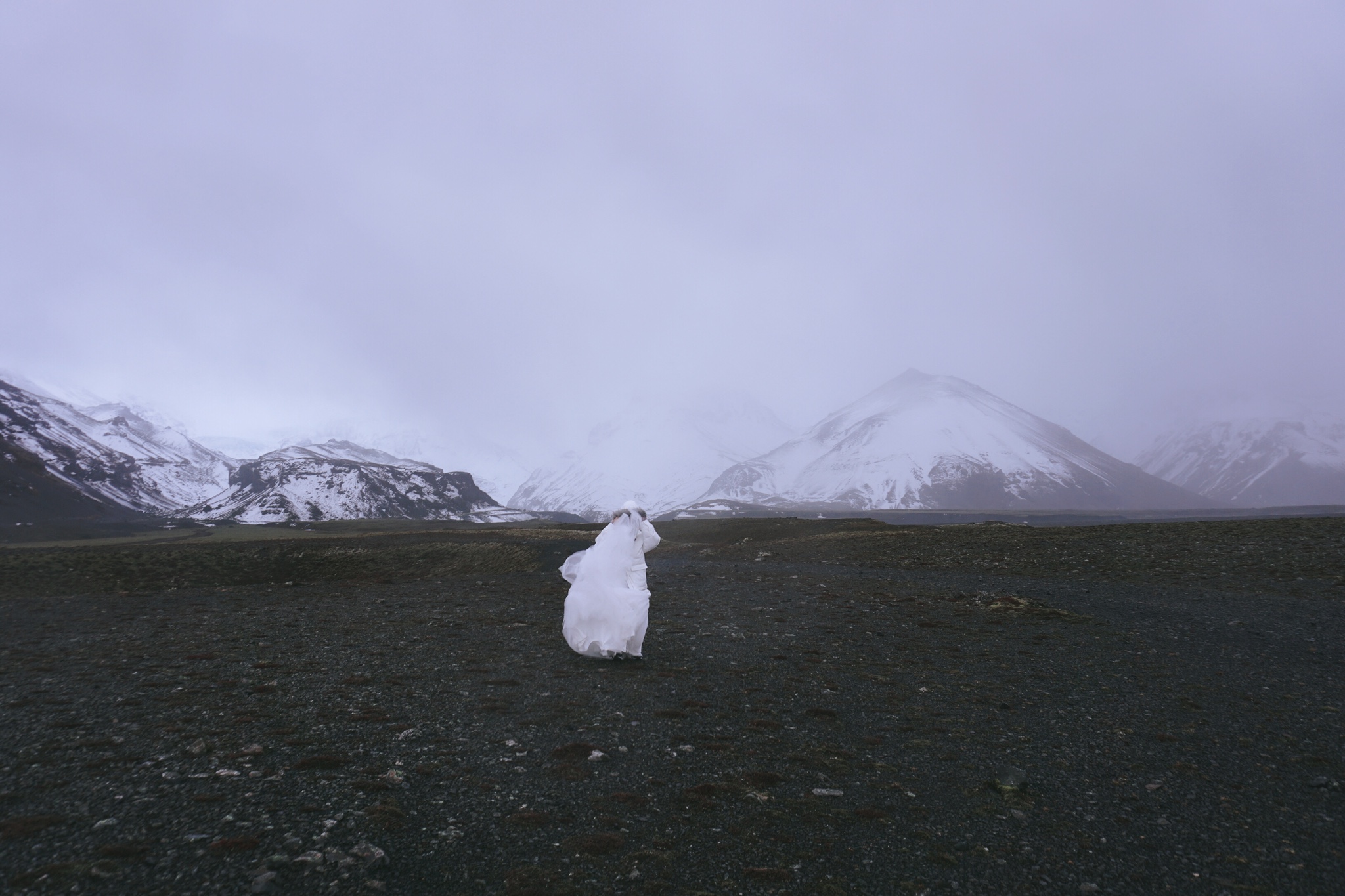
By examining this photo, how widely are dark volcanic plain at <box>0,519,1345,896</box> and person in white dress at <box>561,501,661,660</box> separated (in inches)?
24.2

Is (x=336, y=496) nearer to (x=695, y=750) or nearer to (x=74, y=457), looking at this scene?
(x=74, y=457)

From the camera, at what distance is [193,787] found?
20.2ft

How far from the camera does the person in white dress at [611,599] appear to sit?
12.3m

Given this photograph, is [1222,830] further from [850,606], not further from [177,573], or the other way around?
[177,573]

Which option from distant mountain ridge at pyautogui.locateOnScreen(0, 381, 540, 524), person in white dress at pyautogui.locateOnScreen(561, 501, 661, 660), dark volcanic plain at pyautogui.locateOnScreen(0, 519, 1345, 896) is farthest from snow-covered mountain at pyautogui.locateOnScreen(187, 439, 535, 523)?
person in white dress at pyautogui.locateOnScreen(561, 501, 661, 660)

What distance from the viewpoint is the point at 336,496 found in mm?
138375

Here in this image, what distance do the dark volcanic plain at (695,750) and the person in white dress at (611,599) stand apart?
0.62 metres

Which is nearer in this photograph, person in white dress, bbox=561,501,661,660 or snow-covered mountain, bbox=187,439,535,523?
person in white dress, bbox=561,501,661,660

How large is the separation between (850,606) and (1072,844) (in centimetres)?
1310

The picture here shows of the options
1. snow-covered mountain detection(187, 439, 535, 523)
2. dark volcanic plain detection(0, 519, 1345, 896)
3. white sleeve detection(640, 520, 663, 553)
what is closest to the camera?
dark volcanic plain detection(0, 519, 1345, 896)

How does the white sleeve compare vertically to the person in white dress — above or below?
above

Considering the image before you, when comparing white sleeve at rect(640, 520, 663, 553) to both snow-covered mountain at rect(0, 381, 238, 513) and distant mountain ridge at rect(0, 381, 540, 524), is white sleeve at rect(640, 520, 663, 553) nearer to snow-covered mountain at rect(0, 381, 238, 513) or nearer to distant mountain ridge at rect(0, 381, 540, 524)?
distant mountain ridge at rect(0, 381, 540, 524)

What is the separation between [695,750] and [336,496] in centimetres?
15279

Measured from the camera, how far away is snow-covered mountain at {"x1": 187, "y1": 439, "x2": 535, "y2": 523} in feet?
420
